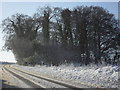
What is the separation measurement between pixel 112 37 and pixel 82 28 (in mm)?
6155

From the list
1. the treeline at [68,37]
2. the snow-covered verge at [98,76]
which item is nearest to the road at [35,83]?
the snow-covered verge at [98,76]

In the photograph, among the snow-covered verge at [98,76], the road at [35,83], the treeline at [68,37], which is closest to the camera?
the road at [35,83]

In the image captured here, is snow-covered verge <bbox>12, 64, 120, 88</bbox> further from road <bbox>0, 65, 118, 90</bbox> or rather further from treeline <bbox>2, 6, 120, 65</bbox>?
treeline <bbox>2, 6, 120, 65</bbox>

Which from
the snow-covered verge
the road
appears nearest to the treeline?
the snow-covered verge

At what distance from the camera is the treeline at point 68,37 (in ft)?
123

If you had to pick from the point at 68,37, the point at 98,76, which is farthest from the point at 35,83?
the point at 68,37

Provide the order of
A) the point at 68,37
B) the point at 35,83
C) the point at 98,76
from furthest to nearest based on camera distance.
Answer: the point at 68,37 < the point at 98,76 < the point at 35,83

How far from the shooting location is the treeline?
1481 inches

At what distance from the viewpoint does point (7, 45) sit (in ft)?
148

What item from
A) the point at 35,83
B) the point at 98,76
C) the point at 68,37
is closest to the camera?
the point at 35,83

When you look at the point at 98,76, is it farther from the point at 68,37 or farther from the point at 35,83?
the point at 68,37

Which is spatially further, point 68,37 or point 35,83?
point 68,37

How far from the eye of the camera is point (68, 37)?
Result: 41.0 metres

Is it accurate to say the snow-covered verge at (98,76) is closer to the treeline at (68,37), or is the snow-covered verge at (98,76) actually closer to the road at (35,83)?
the road at (35,83)
